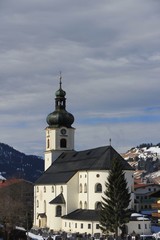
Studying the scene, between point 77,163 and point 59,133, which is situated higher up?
point 59,133

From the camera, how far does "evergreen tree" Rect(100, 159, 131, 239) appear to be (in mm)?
67812

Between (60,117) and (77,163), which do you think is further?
(60,117)

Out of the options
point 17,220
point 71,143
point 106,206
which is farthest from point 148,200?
→ point 106,206

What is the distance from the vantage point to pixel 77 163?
3292 inches

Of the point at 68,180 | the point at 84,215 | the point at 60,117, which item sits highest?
the point at 60,117

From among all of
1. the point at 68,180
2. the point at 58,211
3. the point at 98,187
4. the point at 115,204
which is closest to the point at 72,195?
the point at 68,180

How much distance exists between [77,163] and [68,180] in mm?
3475

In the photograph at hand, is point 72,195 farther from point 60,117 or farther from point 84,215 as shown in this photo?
point 60,117

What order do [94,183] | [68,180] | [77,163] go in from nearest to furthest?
[94,183], [68,180], [77,163]

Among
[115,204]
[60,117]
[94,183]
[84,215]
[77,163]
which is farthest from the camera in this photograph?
[60,117]

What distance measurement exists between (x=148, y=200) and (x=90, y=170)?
193ft

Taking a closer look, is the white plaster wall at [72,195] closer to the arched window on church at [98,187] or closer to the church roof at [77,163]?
the church roof at [77,163]

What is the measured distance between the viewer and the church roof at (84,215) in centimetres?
7381

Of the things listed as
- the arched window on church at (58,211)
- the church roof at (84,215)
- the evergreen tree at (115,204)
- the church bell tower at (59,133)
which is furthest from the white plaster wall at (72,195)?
the church bell tower at (59,133)
